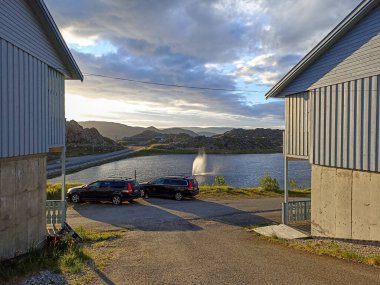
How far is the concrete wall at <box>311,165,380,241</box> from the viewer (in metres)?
10.8

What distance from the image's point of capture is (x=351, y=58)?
470 inches

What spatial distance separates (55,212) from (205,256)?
25.7ft

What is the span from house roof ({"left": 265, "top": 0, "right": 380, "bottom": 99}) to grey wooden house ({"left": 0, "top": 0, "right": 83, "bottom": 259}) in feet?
28.3

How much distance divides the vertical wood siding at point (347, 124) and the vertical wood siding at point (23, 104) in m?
9.49

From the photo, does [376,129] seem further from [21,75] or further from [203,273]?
[21,75]

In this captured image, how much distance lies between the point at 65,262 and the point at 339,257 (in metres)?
7.11

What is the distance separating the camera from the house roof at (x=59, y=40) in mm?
12170

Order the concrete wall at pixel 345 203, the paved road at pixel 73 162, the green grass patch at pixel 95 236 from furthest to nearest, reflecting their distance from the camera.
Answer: the paved road at pixel 73 162, the green grass patch at pixel 95 236, the concrete wall at pixel 345 203

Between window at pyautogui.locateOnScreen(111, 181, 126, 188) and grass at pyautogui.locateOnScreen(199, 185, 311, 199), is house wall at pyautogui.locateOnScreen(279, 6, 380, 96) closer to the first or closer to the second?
window at pyautogui.locateOnScreen(111, 181, 126, 188)

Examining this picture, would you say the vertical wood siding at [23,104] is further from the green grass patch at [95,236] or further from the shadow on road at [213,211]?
the shadow on road at [213,211]

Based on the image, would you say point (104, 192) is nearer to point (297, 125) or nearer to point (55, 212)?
point (55, 212)

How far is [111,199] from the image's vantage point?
77.0 ft

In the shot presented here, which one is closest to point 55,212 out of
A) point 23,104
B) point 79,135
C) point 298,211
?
point 23,104

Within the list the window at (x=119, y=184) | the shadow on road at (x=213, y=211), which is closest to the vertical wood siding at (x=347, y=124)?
the shadow on road at (x=213, y=211)
